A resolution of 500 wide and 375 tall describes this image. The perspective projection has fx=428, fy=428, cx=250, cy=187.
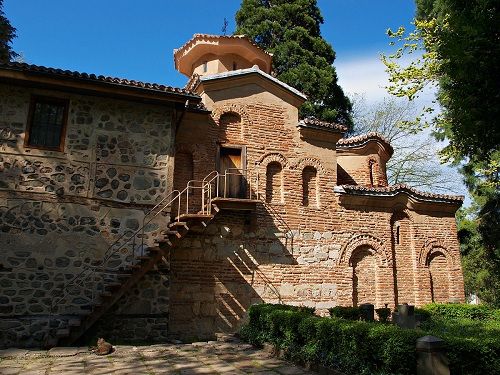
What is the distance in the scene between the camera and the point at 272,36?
22203 millimetres

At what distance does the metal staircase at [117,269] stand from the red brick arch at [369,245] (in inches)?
180

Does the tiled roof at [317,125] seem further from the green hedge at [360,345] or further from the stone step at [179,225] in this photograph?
the green hedge at [360,345]

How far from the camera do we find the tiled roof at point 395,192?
48.8 feet

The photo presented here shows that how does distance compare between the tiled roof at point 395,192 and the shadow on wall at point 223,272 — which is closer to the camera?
the shadow on wall at point 223,272

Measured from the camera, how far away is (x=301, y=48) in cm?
2134

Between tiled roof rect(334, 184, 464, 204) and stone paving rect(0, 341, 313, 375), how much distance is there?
731 centimetres

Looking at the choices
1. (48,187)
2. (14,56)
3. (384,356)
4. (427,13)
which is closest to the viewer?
(384,356)

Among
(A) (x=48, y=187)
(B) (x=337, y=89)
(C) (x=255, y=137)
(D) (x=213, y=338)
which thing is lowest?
(D) (x=213, y=338)

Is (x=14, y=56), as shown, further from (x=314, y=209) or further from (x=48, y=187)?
(x=314, y=209)

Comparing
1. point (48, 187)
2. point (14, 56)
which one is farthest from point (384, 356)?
point (14, 56)

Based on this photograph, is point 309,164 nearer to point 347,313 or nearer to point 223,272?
point 223,272

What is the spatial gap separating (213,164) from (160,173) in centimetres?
244

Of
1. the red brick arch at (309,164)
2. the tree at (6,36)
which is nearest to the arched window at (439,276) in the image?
the red brick arch at (309,164)

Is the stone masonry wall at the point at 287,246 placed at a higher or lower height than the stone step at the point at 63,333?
higher
